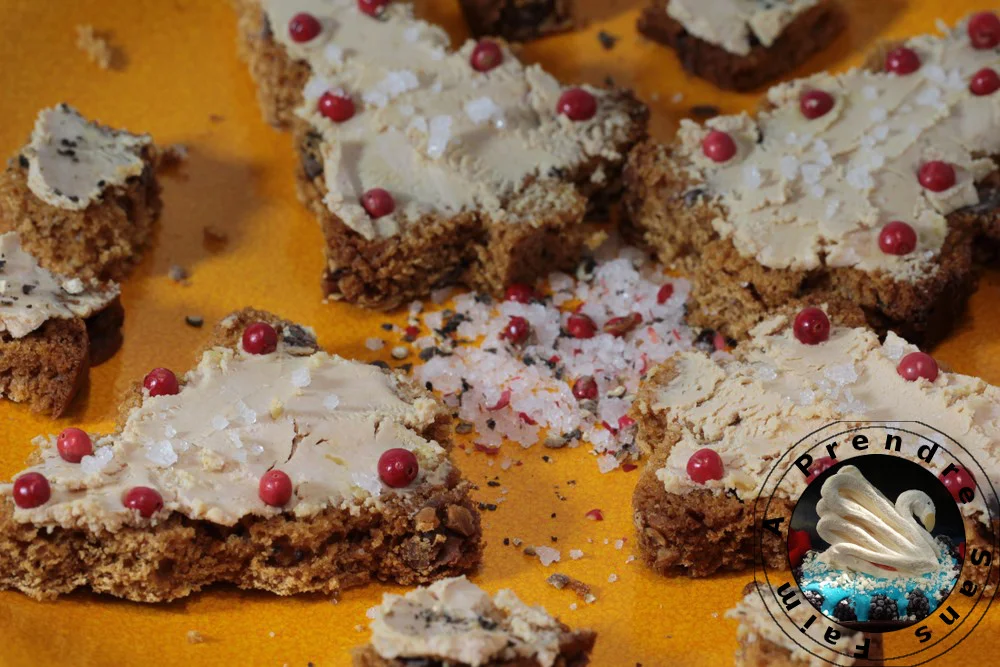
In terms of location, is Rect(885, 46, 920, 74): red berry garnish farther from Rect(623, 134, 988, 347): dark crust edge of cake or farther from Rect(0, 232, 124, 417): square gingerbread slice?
Rect(0, 232, 124, 417): square gingerbread slice

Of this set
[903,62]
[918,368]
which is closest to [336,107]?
[903,62]

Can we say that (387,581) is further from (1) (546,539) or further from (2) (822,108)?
(2) (822,108)

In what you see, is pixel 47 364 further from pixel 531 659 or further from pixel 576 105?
pixel 576 105

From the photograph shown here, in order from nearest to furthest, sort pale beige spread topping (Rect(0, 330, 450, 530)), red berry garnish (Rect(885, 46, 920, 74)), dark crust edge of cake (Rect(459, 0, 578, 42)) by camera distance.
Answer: pale beige spread topping (Rect(0, 330, 450, 530)), red berry garnish (Rect(885, 46, 920, 74)), dark crust edge of cake (Rect(459, 0, 578, 42))

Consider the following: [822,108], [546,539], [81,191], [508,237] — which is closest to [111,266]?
[81,191]

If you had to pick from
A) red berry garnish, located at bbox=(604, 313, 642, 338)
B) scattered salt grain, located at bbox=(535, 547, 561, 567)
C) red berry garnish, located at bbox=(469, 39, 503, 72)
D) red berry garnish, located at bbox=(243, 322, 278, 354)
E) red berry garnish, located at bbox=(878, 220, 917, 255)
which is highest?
red berry garnish, located at bbox=(878, 220, 917, 255)

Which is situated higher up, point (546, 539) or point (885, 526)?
point (885, 526)

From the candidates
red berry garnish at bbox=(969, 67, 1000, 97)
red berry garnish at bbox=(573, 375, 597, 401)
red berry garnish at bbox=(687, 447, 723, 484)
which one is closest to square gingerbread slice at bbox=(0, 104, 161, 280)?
red berry garnish at bbox=(573, 375, 597, 401)
